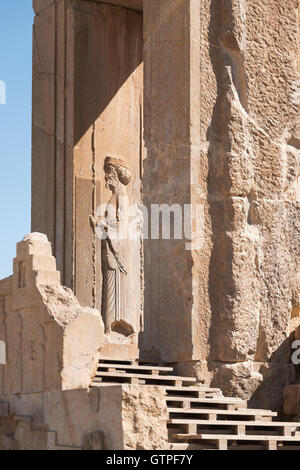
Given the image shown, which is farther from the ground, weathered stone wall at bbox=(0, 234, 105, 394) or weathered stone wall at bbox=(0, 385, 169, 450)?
weathered stone wall at bbox=(0, 234, 105, 394)

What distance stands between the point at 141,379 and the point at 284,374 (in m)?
2.33

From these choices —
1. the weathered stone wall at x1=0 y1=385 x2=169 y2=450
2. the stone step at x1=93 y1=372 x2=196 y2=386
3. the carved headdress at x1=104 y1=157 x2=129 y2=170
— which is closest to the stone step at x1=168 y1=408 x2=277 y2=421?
the stone step at x1=93 y1=372 x2=196 y2=386

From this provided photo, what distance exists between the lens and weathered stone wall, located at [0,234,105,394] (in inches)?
374

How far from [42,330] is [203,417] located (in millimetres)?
1846

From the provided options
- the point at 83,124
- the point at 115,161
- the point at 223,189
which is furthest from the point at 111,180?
the point at 223,189

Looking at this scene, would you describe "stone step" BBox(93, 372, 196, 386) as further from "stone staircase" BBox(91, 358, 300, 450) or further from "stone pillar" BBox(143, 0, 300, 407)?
"stone pillar" BBox(143, 0, 300, 407)

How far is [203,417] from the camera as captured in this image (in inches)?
394

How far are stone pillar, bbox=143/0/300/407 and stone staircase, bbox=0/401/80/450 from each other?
7.36 feet

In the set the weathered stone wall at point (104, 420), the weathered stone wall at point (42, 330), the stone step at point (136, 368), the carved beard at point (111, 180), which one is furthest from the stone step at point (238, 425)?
the carved beard at point (111, 180)

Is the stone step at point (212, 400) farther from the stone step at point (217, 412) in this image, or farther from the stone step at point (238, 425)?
the stone step at point (238, 425)

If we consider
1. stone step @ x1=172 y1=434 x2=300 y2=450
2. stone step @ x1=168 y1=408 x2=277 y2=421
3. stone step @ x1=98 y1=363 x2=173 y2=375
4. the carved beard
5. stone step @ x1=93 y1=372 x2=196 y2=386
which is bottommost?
stone step @ x1=172 y1=434 x2=300 y2=450

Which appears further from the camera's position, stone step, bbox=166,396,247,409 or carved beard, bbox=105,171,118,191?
carved beard, bbox=105,171,118,191
